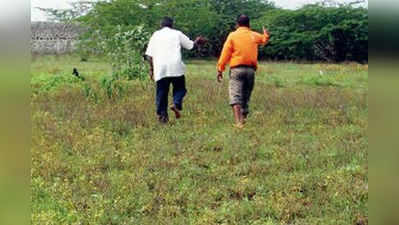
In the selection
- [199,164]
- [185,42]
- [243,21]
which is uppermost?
[243,21]

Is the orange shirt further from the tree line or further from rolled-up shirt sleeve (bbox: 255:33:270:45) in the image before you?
the tree line

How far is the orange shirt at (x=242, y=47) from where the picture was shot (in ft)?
24.6

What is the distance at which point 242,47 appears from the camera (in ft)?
24.6

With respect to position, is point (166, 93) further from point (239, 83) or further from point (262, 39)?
point (262, 39)

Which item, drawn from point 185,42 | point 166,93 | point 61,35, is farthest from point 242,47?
point 61,35

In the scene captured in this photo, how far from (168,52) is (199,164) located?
9.11 feet

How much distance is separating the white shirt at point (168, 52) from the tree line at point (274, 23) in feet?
51.1

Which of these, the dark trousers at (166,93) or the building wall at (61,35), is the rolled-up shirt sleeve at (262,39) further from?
the building wall at (61,35)

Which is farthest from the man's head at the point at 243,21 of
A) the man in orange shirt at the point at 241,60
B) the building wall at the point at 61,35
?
the building wall at the point at 61,35

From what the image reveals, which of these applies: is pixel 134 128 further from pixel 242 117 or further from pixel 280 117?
pixel 280 117

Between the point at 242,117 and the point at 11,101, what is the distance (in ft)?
20.6

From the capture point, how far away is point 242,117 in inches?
294

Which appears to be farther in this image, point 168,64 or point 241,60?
point 168,64

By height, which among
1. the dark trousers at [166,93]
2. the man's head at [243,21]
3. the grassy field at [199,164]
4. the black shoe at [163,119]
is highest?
the man's head at [243,21]
